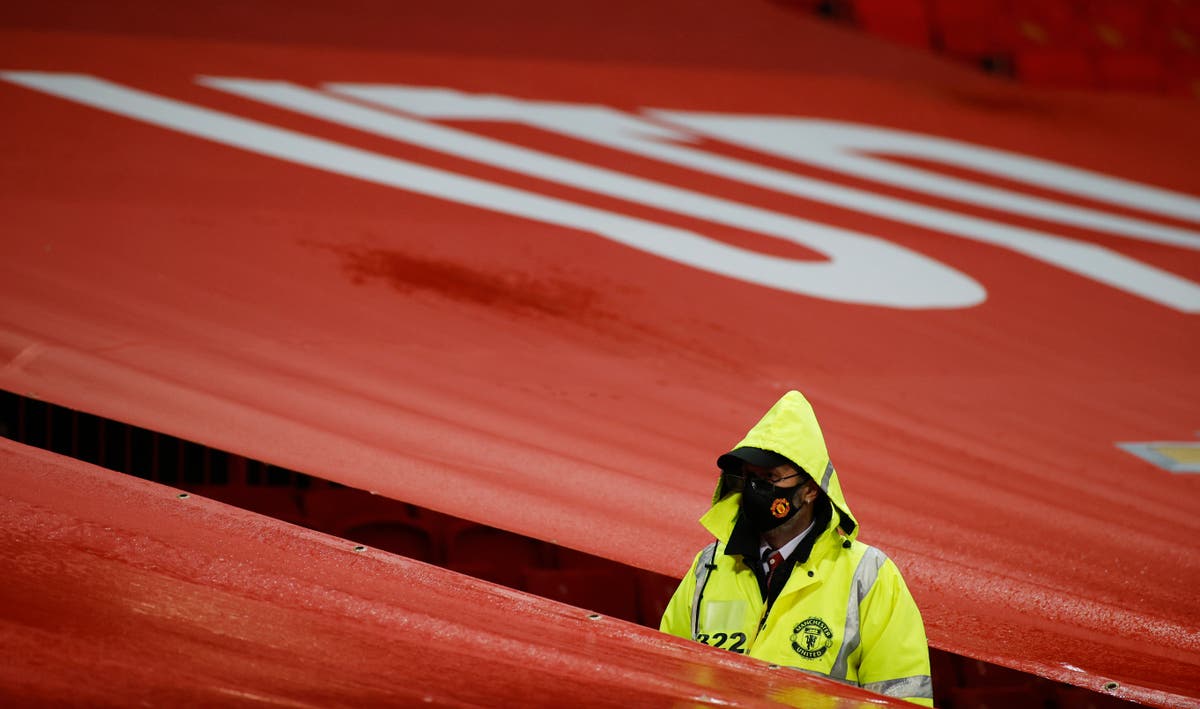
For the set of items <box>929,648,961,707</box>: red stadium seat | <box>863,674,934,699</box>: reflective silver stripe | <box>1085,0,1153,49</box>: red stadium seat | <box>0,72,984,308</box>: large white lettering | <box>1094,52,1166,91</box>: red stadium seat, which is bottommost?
<box>929,648,961,707</box>: red stadium seat

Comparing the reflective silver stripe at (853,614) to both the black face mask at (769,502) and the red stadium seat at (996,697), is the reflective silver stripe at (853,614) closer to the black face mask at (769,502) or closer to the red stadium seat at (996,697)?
the black face mask at (769,502)

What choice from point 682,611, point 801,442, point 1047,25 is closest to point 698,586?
point 682,611

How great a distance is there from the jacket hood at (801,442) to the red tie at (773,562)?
0.34 ft

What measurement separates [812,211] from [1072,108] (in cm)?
276

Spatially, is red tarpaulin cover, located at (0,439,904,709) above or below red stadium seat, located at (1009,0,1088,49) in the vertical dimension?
below

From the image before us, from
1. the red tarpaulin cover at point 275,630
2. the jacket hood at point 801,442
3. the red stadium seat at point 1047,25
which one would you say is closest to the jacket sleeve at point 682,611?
the jacket hood at point 801,442

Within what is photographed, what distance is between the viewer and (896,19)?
6875 millimetres

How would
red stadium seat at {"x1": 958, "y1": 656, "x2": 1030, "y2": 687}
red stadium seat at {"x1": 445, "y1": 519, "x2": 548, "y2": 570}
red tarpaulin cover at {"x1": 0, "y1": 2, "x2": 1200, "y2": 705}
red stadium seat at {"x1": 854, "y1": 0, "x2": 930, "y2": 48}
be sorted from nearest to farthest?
red tarpaulin cover at {"x1": 0, "y1": 2, "x2": 1200, "y2": 705} < red stadium seat at {"x1": 958, "y1": 656, "x2": 1030, "y2": 687} < red stadium seat at {"x1": 445, "y1": 519, "x2": 548, "y2": 570} < red stadium seat at {"x1": 854, "y1": 0, "x2": 930, "y2": 48}

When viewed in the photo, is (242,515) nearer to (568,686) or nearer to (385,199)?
(568,686)

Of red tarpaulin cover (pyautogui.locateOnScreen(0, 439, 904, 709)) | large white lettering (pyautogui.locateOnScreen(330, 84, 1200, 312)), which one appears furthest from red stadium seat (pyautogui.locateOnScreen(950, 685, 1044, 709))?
red tarpaulin cover (pyautogui.locateOnScreen(0, 439, 904, 709))

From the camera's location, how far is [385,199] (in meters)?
3.76

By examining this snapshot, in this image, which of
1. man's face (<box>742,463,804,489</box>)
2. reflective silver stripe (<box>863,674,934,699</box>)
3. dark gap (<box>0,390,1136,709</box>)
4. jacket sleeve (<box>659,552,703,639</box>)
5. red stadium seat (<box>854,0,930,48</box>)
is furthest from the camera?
red stadium seat (<box>854,0,930,48</box>)

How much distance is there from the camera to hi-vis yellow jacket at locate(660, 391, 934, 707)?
171cm

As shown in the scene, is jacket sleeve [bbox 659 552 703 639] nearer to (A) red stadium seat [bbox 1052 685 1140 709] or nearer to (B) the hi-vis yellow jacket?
(B) the hi-vis yellow jacket
